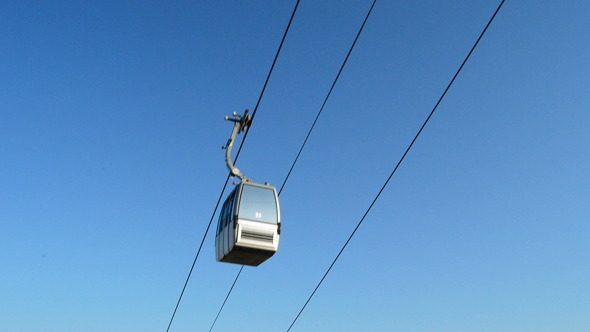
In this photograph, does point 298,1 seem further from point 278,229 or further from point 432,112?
point 278,229

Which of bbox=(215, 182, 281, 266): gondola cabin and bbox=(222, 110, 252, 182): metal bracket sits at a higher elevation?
bbox=(222, 110, 252, 182): metal bracket

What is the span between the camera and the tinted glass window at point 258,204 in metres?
12.6

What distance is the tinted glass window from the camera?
41.4ft

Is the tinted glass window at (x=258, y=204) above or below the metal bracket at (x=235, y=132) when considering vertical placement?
below

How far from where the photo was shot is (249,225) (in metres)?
12.4

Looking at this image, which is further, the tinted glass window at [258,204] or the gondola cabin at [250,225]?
the tinted glass window at [258,204]

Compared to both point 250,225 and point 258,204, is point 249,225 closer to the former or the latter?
point 250,225

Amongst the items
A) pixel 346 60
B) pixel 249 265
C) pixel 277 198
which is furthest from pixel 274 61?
pixel 249 265

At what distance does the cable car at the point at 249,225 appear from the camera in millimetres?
12289

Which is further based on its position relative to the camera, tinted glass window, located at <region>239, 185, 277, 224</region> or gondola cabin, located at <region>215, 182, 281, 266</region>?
tinted glass window, located at <region>239, 185, 277, 224</region>

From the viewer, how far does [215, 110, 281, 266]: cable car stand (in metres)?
12.3

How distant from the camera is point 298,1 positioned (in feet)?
29.0

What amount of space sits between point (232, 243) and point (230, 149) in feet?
9.56

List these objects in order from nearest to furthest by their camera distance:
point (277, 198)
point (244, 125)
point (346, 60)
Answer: point (346, 60), point (277, 198), point (244, 125)
